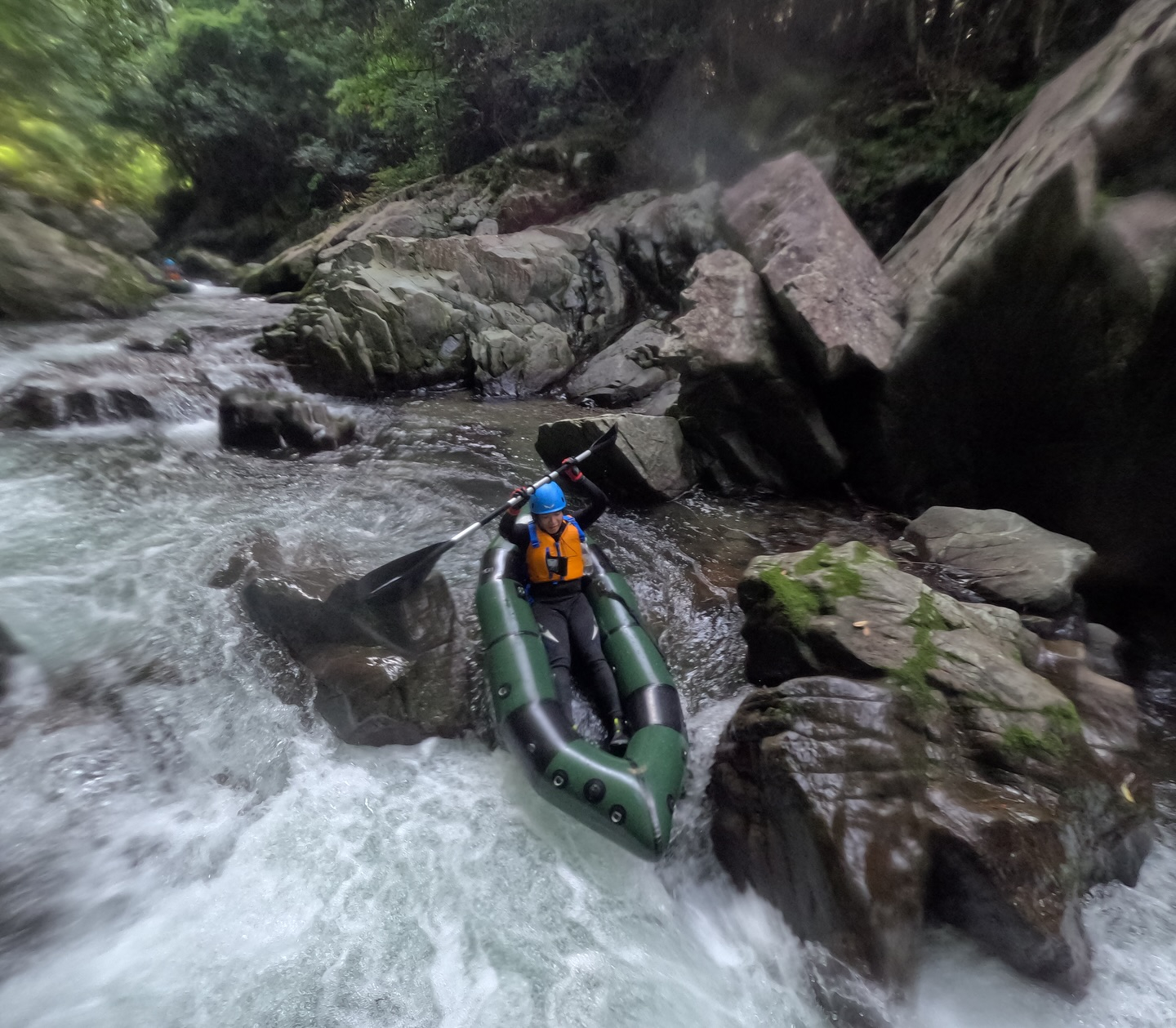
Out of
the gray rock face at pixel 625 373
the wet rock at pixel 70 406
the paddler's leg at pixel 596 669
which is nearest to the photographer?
the paddler's leg at pixel 596 669

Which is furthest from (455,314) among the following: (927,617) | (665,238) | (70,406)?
(927,617)

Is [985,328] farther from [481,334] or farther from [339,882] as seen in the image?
[481,334]

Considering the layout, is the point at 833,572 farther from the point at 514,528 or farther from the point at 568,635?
the point at 514,528

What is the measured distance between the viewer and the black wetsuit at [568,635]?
12.0 ft

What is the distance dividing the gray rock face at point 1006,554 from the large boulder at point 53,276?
1216 cm

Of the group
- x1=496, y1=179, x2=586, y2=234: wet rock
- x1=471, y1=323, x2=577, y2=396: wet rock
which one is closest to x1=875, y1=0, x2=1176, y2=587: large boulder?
x1=471, y1=323, x2=577, y2=396: wet rock

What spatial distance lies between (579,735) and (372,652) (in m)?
1.46

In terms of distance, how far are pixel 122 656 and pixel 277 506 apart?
217 centimetres

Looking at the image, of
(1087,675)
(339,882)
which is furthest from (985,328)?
(339,882)

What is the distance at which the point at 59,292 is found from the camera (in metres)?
9.76

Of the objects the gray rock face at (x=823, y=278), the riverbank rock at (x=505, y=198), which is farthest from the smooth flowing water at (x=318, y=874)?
the riverbank rock at (x=505, y=198)

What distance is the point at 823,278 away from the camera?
5.76 m

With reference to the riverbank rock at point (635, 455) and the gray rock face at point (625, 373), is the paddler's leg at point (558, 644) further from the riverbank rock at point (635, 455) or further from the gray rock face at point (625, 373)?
the gray rock face at point (625, 373)

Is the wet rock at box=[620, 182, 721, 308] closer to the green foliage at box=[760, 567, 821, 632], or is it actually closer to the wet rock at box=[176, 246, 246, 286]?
the green foliage at box=[760, 567, 821, 632]
